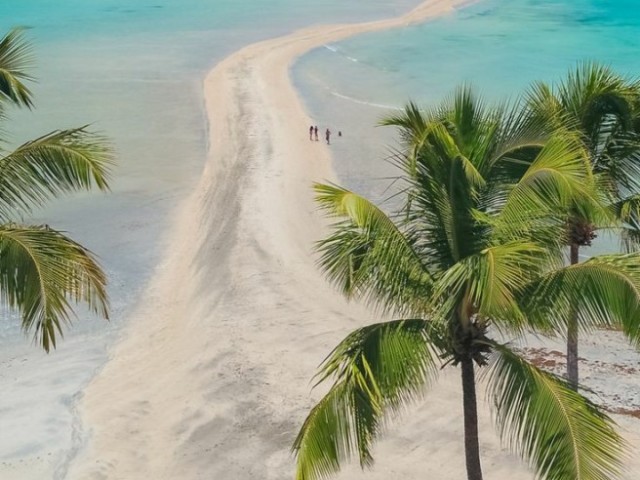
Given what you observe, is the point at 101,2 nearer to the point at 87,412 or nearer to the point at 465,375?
the point at 87,412

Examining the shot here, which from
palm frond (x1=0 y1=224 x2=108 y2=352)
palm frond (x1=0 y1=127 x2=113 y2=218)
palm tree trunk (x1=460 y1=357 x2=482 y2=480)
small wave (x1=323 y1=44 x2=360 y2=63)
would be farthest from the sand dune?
small wave (x1=323 y1=44 x2=360 y2=63)

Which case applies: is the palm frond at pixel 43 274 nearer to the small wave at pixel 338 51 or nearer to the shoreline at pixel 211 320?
the shoreline at pixel 211 320

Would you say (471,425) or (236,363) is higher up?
(471,425)

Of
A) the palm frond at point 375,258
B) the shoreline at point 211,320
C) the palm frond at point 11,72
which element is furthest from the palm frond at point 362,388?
the shoreline at point 211,320

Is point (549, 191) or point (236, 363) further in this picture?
Result: point (236, 363)

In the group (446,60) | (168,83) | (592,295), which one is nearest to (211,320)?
(592,295)

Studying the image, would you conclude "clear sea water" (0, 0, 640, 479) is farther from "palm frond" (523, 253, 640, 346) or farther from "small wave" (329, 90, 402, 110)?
"palm frond" (523, 253, 640, 346)

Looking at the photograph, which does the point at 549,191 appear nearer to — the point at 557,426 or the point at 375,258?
the point at 375,258

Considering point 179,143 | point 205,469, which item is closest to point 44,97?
point 179,143
